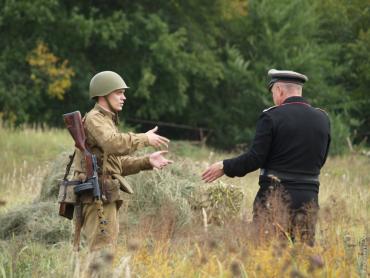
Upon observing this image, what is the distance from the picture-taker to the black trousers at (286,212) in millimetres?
6008

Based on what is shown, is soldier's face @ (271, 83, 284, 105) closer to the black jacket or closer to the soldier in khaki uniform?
the black jacket

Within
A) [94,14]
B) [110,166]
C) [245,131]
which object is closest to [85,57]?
[94,14]

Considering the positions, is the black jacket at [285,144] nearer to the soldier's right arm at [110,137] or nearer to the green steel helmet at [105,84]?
the soldier's right arm at [110,137]

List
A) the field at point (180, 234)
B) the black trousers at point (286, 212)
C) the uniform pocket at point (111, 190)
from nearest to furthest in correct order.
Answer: the field at point (180, 234) < the black trousers at point (286, 212) < the uniform pocket at point (111, 190)

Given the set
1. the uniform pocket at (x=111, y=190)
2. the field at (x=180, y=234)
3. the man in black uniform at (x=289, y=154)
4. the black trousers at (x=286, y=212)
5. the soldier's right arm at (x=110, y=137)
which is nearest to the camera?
the field at (x=180, y=234)

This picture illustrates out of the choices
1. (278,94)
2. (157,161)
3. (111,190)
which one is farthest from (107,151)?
(278,94)

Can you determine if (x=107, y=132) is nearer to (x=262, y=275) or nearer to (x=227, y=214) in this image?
(x=262, y=275)

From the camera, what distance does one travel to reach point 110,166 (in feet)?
22.2

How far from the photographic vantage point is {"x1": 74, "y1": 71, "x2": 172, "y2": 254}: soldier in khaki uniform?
654 centimetres

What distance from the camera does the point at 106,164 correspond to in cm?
670

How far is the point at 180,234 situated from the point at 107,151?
6.67 ft

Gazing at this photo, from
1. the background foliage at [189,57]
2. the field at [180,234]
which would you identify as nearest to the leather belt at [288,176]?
the field at [180,234]

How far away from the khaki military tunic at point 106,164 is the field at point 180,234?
0.22 m

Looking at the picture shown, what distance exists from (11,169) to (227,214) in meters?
8.20
